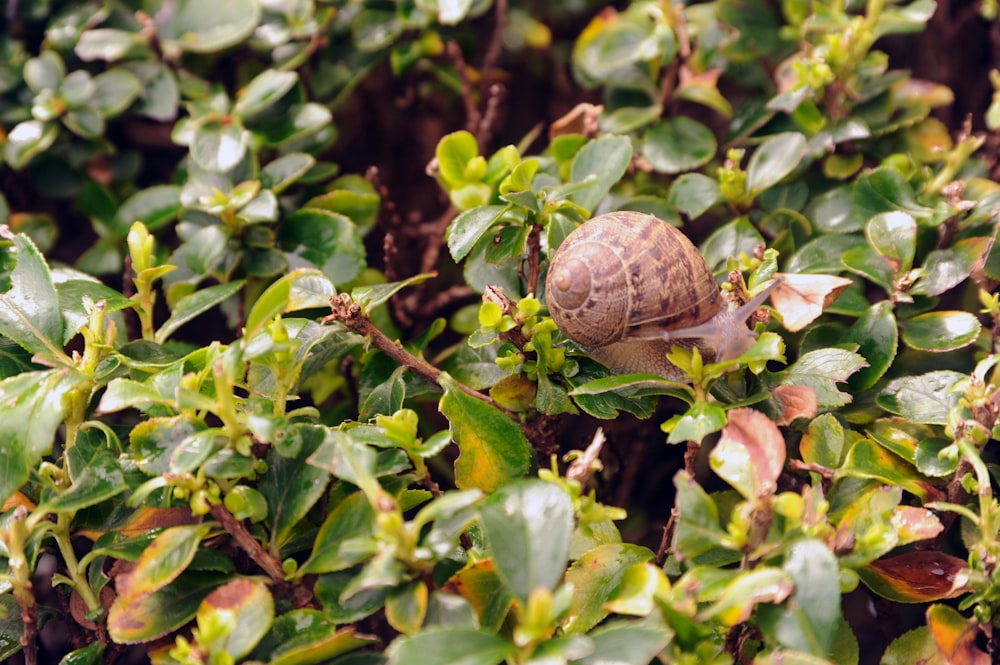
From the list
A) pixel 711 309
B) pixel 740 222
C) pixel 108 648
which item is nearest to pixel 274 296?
pixel 108 648

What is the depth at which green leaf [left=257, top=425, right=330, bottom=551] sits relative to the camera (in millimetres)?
980

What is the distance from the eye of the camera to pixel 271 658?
0.94 m

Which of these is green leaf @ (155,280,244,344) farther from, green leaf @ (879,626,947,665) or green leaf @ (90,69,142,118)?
green leaf @ (879,626,947,665)

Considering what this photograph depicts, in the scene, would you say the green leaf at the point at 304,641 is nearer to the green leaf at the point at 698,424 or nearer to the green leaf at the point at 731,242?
the green leaf at the point at 698,424

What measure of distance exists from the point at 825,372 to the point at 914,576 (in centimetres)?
28

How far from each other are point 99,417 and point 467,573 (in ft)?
2.75

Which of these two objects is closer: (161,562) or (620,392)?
(161,562)

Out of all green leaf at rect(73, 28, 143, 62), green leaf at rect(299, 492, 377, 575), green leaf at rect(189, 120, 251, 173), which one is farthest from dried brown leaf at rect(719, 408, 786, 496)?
green leaf at rect(73, 28, 143, 62)

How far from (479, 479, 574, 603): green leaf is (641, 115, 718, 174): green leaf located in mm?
873

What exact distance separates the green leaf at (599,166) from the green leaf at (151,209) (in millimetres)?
752

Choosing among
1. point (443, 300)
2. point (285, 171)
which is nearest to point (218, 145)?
point (285, 171)

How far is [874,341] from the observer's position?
46.8 inches

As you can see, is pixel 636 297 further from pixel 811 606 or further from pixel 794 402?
pixel 811 606

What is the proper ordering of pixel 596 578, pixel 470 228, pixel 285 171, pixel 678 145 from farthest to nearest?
pixel 678 145 → pixel 285 171 → pixel 470 228 → pixel 596 578
